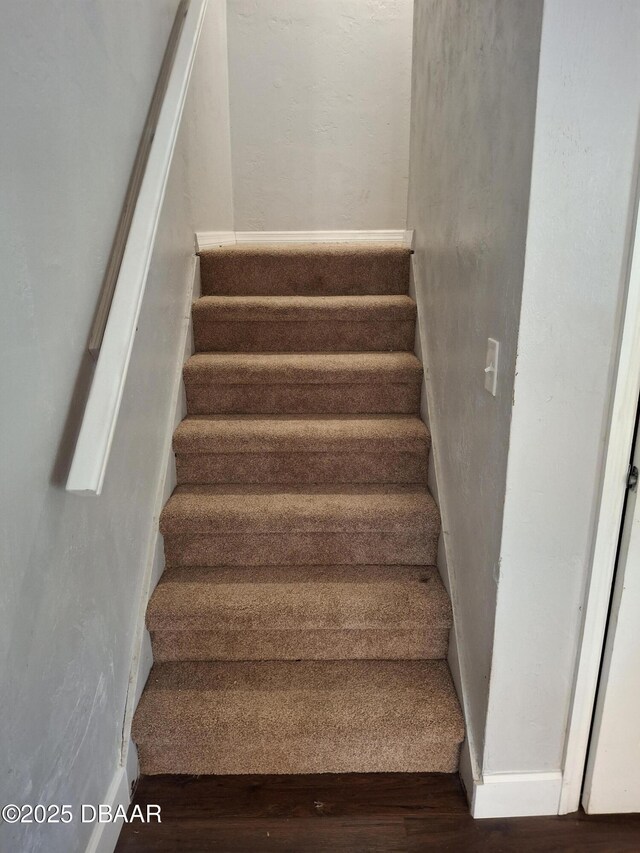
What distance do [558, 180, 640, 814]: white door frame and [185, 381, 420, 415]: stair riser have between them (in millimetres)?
993

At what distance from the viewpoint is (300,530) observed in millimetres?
1761

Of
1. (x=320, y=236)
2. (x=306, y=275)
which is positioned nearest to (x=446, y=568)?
(x=306, y=275)

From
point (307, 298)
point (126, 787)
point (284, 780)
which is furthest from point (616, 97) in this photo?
point (126, 787)

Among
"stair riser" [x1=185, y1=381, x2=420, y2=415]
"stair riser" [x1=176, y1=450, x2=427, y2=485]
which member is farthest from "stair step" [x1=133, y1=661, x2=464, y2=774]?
"stair riser" [x1=185, y1=381, x2=420, y2=415]

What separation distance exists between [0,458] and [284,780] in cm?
113

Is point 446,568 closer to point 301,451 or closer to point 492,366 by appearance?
point 301,451

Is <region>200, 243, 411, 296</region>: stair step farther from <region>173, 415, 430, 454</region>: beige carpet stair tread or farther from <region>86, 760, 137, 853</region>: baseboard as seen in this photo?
<region>86, 760, 137, 853</region>: baseboard

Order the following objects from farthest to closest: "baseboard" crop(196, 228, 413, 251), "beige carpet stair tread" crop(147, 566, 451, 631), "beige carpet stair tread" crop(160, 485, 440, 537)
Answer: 1. "baseboard" crop(196, 228, 413, 251)
2. "beige carpet stair tread" crop(160, 485, 440, 537)
3. "beige carpet stair tread" crop(147, 566, 451, 631)

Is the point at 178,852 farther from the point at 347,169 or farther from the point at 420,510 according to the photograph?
the point at 347,169

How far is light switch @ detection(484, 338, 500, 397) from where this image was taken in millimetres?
1185

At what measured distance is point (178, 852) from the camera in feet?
4.18

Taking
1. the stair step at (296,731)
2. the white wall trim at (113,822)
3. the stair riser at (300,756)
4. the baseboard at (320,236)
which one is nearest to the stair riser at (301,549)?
the stair step at (296,731)

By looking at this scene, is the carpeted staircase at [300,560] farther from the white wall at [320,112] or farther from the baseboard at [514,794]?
the white wall at [320,112]

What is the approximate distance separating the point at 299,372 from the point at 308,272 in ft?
2.07
